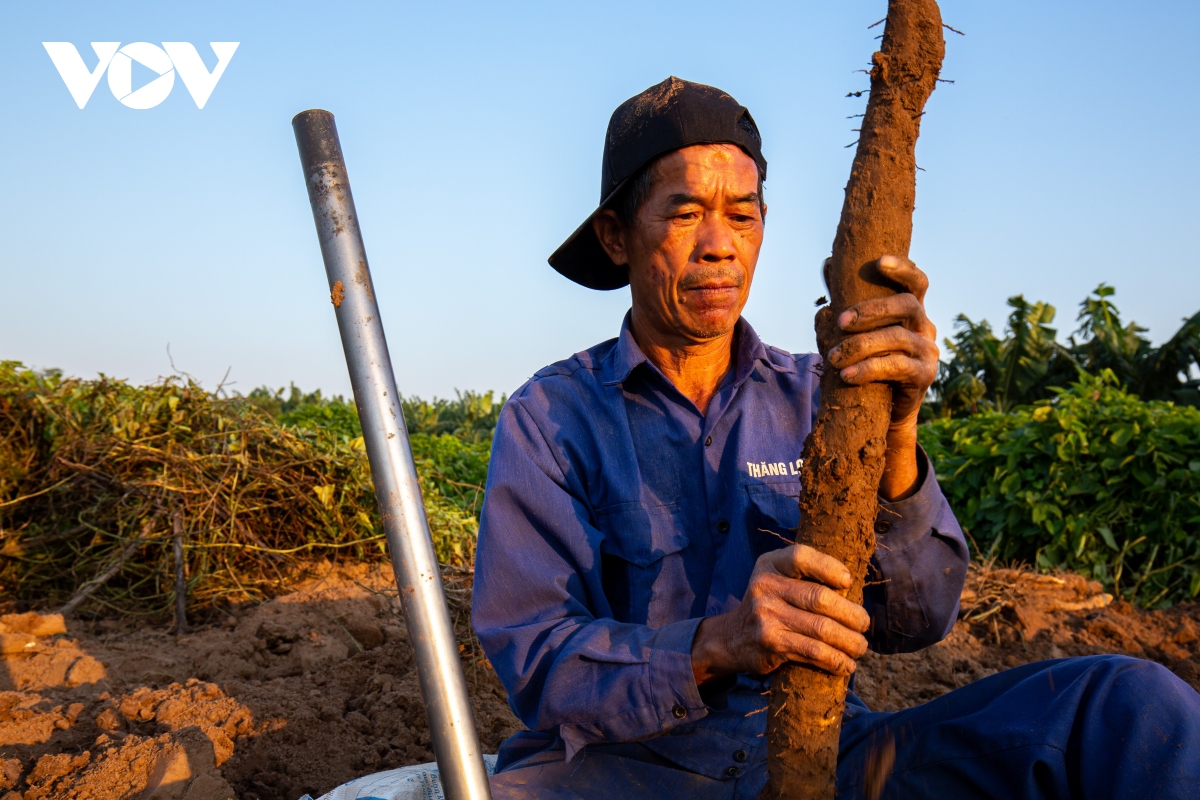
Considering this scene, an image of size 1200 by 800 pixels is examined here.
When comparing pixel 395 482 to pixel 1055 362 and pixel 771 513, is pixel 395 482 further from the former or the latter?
pixel 1055 362

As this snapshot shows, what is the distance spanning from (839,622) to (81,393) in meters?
5.44

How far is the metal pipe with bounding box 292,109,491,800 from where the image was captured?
1481 millimetres

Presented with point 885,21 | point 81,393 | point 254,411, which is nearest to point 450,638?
point 885,21

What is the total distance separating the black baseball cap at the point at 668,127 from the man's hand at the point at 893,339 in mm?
728

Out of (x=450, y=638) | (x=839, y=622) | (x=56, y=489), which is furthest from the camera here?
(x=56, y=489)

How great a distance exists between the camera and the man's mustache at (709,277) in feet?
7.35

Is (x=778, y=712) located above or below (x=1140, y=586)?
above

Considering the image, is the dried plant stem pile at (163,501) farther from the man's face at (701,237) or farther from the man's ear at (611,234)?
the man's face at (701,237)

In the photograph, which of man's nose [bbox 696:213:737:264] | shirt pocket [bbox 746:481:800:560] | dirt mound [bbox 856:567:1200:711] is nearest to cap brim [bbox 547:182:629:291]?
man's nose [bbox 696:213:737:264]

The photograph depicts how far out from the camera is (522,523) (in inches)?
79.3

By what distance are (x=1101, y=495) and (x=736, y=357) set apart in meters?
3.96

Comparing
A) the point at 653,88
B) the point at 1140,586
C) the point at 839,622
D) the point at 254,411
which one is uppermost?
the point at 653,88

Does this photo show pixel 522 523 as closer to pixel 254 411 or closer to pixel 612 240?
pixel 612 240

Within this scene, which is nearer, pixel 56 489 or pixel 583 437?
pixel 583 437
